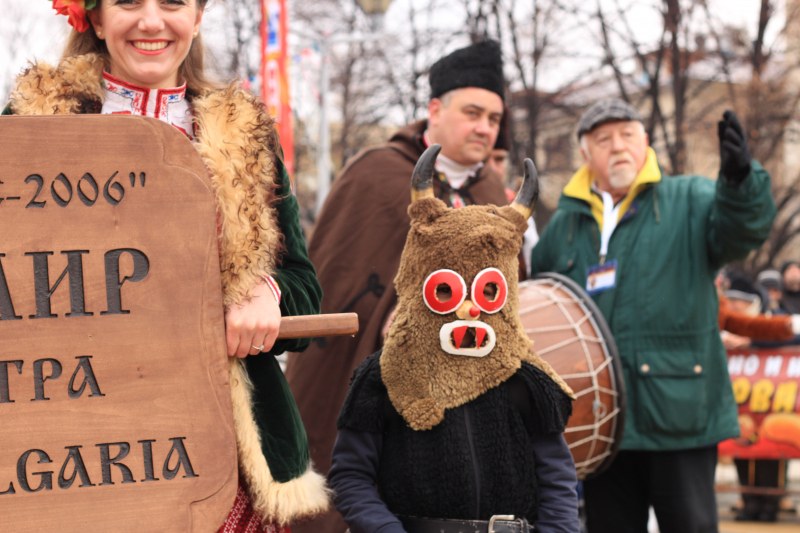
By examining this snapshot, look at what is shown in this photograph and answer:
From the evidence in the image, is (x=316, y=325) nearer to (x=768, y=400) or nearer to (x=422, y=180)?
(x=422, y=180)

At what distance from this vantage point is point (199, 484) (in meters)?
2.21

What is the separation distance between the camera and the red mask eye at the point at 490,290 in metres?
2.85

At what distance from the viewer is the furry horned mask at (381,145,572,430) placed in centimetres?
285

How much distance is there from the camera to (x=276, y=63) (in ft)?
30.8

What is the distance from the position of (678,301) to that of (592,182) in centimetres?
68

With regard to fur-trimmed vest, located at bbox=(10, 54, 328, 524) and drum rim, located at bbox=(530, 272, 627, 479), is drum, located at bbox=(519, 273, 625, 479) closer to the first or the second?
drum rim, located at bbox=(530, 272, 627, 479)

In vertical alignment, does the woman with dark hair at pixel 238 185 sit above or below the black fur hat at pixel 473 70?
below

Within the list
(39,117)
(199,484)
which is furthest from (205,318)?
(39,117)

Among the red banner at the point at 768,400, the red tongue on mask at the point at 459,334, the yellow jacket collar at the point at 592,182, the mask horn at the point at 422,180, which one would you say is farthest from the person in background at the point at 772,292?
the red tongue on mask at the point at 459,334

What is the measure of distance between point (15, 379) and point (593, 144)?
10.1 feet

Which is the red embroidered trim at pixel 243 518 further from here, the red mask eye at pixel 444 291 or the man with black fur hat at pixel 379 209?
the man with black fur hat at pixel 379 209

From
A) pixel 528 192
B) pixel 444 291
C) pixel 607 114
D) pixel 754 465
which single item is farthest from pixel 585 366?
pixel 754 465

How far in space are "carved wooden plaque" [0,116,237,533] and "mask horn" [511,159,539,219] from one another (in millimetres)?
1049

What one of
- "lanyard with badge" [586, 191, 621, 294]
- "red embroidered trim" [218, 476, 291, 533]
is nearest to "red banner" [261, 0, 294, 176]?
"lanyard with badge" [586, 191, 621, 294]
